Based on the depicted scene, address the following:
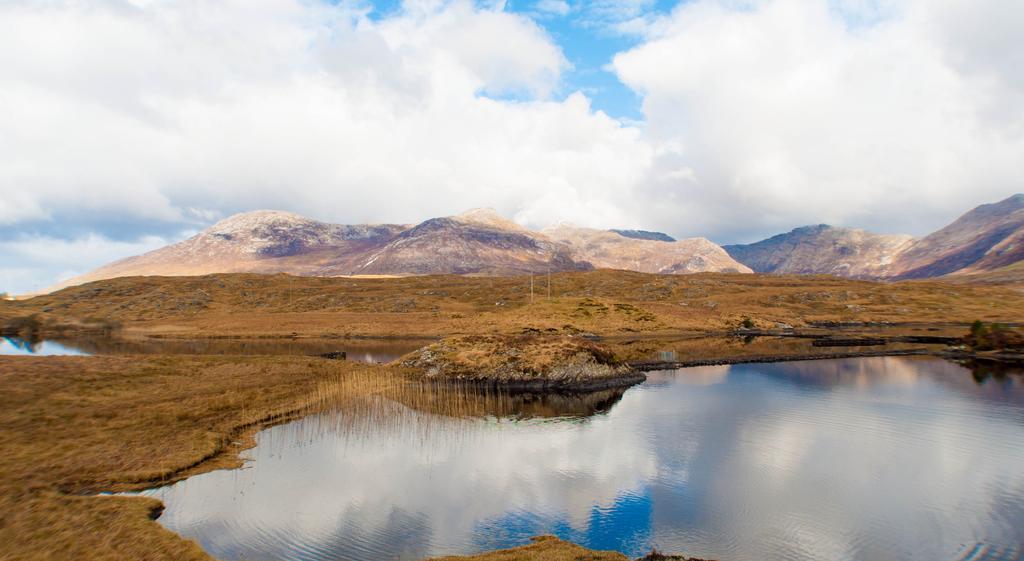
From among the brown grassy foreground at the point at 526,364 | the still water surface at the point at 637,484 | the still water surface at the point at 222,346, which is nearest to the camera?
the still water surface at the point at 637,484

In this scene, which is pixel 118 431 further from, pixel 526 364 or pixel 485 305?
pixel 485 305

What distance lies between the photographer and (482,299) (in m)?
148

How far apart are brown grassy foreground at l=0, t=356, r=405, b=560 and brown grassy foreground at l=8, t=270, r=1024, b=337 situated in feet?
152

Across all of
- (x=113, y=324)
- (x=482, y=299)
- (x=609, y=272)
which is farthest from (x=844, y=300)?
(x=113, y=324)

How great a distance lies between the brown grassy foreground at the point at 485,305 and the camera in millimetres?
102000

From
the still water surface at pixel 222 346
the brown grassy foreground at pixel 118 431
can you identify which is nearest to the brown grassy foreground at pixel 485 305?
the still water surface at pixel 222 346

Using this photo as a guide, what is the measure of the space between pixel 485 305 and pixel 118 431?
110 meters

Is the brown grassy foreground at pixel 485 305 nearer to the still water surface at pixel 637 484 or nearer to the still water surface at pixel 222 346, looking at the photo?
the still water surface at pixel 222 346

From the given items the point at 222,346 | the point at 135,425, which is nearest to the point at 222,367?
the point at 135,425

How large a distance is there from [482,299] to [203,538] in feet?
423

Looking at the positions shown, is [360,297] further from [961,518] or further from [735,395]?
[961,518]

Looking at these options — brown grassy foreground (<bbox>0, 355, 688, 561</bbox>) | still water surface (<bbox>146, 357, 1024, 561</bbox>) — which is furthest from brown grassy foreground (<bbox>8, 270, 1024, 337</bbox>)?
still water surface (<bbox>146, 357, 1024, 561</bbox>)

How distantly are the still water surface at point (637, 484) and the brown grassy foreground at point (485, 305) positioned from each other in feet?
173

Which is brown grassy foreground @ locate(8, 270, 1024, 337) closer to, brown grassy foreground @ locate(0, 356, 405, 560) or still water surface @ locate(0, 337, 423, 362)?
still water surface @ locate(0, 337, 423, 362)
